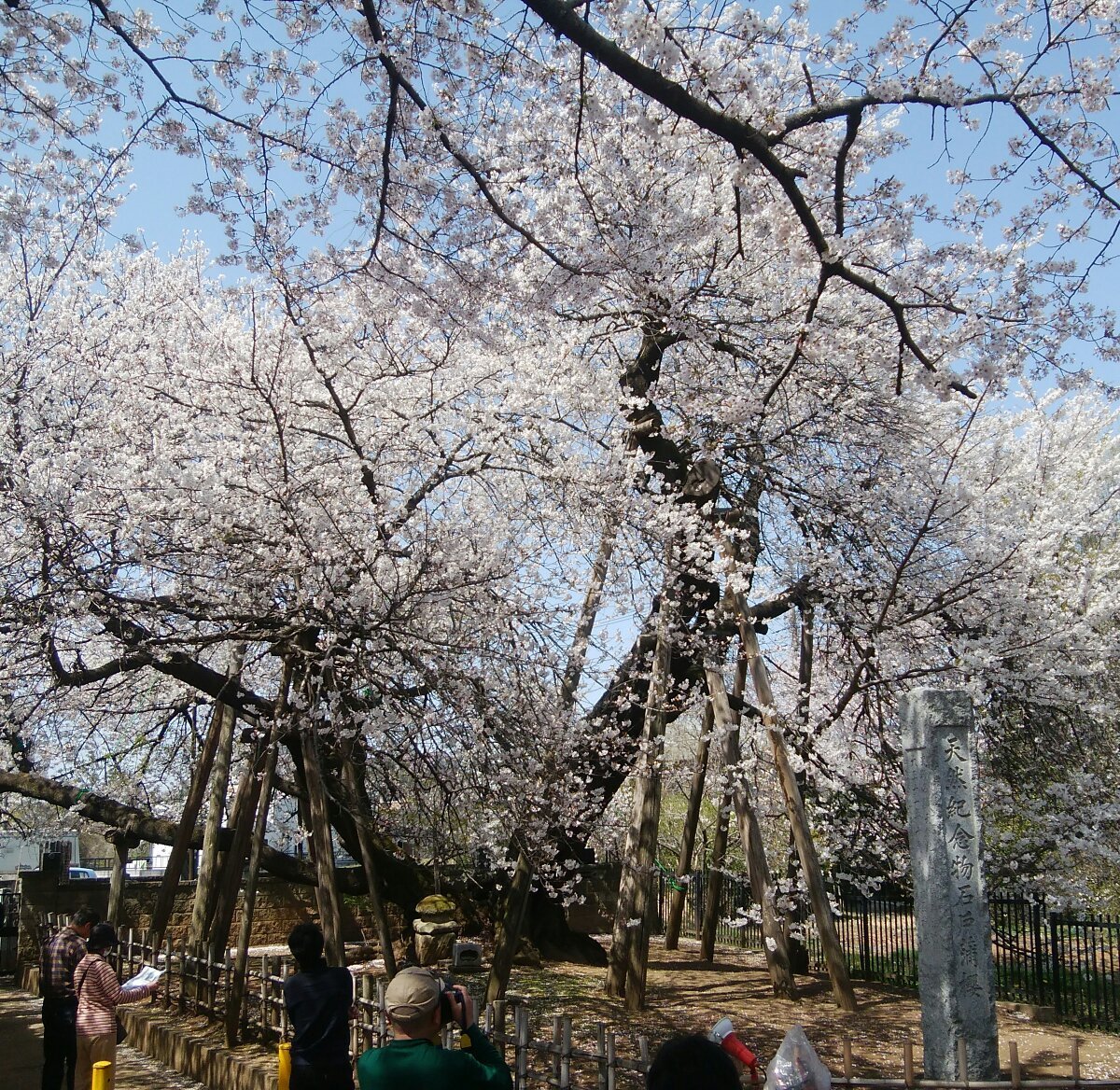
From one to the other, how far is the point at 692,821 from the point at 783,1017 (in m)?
3.73

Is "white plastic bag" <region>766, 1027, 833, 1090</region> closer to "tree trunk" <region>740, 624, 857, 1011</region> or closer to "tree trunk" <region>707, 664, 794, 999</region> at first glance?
"tree trunk" <region>740, 624, 857, 1011</region>

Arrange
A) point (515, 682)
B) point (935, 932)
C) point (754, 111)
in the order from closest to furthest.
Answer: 1. point (754, 111)
2. point (935, 932)
3. point (515, 682)

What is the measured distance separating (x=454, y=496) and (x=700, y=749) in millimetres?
4161

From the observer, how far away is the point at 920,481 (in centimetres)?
1102

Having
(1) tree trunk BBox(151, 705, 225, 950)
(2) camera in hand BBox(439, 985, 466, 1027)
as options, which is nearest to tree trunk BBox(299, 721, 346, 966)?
(1) tree trunk BBox(151, 705, 225, 950)

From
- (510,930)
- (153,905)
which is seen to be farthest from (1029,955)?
(153,905)

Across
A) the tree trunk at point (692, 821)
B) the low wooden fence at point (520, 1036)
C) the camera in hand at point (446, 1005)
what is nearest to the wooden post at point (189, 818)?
the low wooden fence at point (520, 1036)

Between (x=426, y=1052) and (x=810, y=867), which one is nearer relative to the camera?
(x=426, y=1052)

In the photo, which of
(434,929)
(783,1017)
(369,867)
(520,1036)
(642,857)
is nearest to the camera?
(520,1036)

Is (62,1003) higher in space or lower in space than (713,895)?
lower

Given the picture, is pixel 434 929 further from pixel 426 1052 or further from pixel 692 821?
pixel 426 1052

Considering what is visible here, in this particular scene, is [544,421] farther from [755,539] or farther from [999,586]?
[999,586]

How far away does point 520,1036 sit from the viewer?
16.0 ft

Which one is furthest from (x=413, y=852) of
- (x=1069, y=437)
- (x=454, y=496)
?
(x=1069, y=437)
